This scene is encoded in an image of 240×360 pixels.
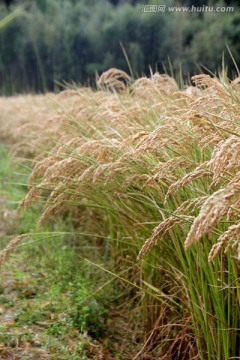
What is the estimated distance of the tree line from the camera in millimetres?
11899

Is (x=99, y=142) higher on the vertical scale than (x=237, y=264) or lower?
higher

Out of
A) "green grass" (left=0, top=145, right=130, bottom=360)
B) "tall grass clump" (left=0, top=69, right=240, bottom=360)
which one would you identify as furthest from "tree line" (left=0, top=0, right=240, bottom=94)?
"tall grass clump" (left=0, top=69, right=240, bottom=360)

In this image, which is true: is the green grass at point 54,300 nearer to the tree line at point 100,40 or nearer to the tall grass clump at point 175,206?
the tall grass clump at point 175,206

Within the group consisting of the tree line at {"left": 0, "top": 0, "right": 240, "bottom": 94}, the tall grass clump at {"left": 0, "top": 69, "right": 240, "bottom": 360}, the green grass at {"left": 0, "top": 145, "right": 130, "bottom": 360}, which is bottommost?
the green grass at {"left": 0, "top": 145, "right": 130, "bottom": 360}

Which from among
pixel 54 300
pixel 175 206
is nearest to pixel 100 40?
pixel 54 300

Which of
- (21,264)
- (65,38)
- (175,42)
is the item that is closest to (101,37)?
(65,38)

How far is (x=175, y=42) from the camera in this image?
12711 mm

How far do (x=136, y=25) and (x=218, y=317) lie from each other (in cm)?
1462

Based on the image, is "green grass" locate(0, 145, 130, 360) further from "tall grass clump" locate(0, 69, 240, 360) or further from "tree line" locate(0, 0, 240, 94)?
"tree line" locate(0, 0, 240, 94)

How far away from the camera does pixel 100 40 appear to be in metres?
16.0

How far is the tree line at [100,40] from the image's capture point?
1190 centimetres

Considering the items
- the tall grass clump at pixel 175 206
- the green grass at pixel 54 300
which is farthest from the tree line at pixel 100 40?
the tall grass clump at pixel 175 206

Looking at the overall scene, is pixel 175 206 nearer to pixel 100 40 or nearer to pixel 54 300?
pixel 54 300

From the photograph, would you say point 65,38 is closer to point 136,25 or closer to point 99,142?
point 136,25
